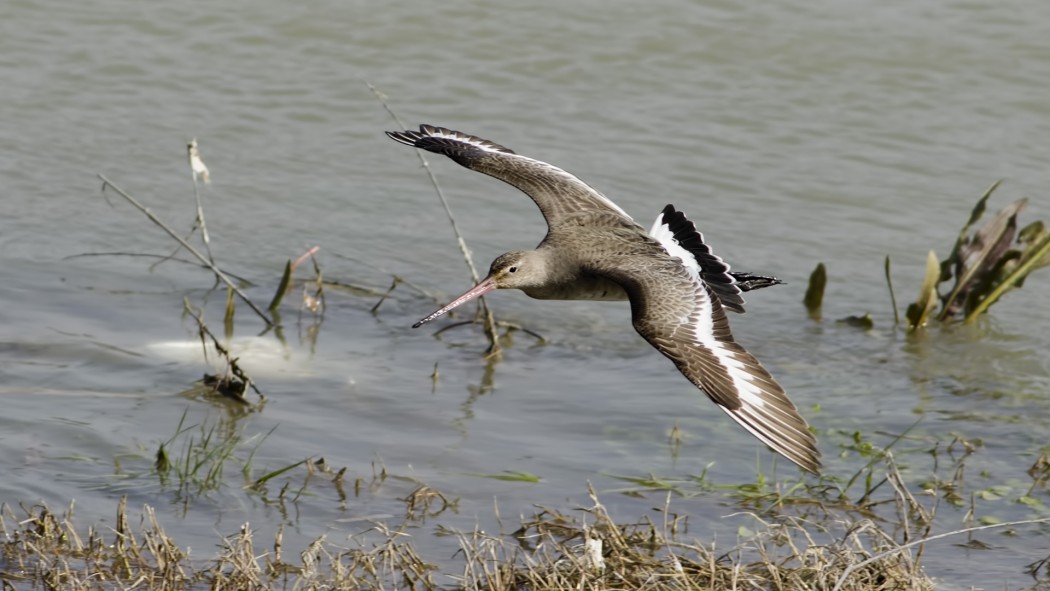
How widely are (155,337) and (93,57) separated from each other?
12.9 ft

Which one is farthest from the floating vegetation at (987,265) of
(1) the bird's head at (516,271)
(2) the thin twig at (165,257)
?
(2) the thin twig at (165,257)

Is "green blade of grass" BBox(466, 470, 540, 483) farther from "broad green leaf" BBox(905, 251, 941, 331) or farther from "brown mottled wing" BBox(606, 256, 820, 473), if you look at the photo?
"broad green leaf" BBox(905, 251, 941, 331)

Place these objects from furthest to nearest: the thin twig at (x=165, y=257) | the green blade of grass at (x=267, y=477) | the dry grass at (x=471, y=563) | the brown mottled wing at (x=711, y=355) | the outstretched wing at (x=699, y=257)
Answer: the thin twig at (x=165, y=257), the outstretched wing at (x=699, y=257), the green blade of grass at (x=267, y=477), the brown mottled wing at (x=711, y=355), the dry grass at (x=471, y=563)

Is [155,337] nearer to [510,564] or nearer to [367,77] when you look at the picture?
[510,564]

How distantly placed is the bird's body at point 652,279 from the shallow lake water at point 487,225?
589mm

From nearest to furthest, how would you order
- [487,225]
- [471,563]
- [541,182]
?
[471,563] → [541,182] → [487,225]

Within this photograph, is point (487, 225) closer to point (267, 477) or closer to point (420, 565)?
point (267, 477)

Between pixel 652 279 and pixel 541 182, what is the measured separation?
1267mm

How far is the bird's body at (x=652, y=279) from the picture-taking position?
15.4ft

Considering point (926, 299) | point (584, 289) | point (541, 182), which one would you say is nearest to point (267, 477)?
point (584, 289)

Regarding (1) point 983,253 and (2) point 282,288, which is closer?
(2) point 282,288

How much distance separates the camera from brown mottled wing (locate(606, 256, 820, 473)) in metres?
4.61

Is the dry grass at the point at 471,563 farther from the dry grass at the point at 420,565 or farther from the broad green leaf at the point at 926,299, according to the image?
the broad green leaf at the point at 926,299

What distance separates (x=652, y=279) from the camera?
5.37 meters
